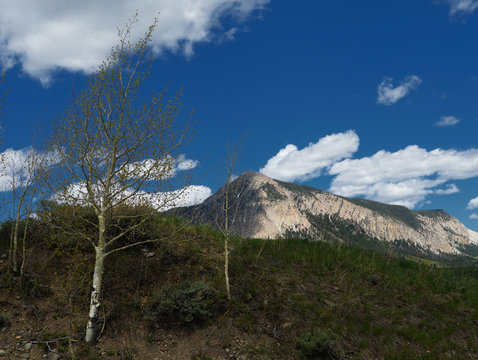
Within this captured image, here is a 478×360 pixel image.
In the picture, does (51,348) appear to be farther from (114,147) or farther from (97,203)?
(114,147)

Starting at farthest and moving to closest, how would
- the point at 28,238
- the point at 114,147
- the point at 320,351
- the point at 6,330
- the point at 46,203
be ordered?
the point at 28,238
the point at 46,203
the point at 114,147
the point at 6,330
the point at 320,351

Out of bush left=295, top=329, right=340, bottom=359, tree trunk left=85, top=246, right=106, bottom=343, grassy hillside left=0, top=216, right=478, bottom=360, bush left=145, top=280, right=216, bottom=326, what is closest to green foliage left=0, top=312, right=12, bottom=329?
grassy hillside left=0, top=216, right=478, bottom=360

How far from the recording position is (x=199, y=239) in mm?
16281

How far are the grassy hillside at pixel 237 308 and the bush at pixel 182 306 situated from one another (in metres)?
0.04

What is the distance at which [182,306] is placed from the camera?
1087cm

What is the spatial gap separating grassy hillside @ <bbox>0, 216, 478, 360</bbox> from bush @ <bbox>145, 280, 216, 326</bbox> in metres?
0.04

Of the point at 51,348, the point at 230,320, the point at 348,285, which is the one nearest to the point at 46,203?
the point at 51,348

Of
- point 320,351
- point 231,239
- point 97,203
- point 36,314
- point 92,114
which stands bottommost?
point 320,351

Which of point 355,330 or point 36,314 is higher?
point 36,314

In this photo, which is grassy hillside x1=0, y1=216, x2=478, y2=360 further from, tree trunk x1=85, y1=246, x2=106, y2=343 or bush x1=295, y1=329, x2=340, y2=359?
tree trunk x1=85, y1=246, x2=106, y2=343

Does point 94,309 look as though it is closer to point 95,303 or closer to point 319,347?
point 95,303

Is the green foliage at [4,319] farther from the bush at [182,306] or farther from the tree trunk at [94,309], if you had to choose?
the bush at [182,306]

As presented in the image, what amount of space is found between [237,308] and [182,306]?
2.24m

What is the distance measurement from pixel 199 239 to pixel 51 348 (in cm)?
821
